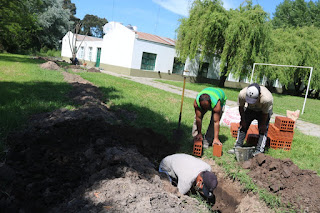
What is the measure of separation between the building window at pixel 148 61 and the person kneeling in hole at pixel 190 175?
1943cm

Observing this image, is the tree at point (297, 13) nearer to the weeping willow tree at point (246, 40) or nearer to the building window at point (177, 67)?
the building window at point (177, 67)

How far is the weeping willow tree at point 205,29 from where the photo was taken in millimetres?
17953

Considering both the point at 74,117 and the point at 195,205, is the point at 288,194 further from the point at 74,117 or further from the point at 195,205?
the point at 74,117

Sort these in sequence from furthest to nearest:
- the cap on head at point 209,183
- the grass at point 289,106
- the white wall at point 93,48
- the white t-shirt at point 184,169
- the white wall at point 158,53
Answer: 1. the white wall at point 93,48
2. the white wall at point 158,53
3. the grass at point 289,106
4. the white t-shirt at point 184,169
5. the cap on head at point 209,183

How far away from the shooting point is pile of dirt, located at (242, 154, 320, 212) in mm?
3285

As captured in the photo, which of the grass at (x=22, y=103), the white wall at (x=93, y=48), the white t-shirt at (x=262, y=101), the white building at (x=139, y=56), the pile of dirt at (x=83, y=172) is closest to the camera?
the pile of dirt at (x=83, y=172)

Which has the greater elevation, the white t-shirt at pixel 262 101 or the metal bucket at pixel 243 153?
the white t-shirt at pixel 262 101

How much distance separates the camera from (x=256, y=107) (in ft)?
14.8

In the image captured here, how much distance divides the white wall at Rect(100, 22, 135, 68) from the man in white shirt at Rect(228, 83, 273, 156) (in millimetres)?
17722

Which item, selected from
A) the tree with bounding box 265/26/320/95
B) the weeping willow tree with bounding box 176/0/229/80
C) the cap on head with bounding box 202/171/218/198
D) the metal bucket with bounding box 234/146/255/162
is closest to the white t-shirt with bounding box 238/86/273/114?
the metal bucket with bounding box 234/146/255/162

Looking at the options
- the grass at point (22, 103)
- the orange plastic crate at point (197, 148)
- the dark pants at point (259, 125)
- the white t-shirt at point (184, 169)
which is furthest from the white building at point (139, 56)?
the white t-shirt at point (184, 169)

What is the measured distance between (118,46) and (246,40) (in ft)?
38.9

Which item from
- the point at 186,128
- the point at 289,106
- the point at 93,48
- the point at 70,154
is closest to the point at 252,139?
the point at 186,128

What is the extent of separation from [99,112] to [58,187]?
9.74ft
